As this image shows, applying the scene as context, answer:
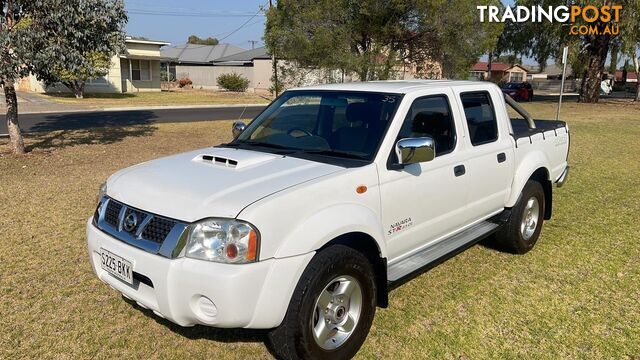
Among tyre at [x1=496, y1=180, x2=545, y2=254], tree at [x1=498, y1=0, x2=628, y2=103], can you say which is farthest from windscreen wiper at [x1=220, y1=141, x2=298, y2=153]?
tree at [x1=498, y1=0, x2=628, y2=103]

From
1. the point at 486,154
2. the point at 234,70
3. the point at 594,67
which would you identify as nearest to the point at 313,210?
the point at 486,154

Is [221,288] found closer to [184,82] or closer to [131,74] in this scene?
[131,74]

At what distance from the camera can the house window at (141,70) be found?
3534cm

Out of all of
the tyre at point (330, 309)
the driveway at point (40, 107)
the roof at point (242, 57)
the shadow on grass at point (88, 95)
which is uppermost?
the roof at point (242, 57)

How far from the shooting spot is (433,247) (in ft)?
12.9

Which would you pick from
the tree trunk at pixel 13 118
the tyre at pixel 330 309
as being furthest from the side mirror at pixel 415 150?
the tree trunk at pixel 13 118

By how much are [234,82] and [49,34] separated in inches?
1316

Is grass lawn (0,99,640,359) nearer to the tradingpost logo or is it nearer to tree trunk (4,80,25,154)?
tree trunk (4,80,25,154)

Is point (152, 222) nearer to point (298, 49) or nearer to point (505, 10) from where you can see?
point (298, 49)

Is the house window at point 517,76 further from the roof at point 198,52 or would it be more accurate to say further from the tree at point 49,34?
the tree at point 49,34

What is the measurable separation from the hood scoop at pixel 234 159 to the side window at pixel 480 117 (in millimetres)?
1785

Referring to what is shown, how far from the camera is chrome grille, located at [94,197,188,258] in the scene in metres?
2.66

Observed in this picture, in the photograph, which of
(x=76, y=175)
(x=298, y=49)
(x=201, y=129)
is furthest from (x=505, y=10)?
(x=76, y=175)

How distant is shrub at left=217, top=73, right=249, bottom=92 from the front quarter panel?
132 feet
